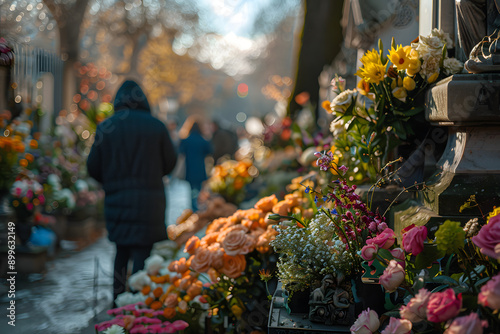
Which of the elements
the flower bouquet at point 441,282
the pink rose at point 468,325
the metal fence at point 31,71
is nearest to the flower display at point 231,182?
the metal fence at point 31,71

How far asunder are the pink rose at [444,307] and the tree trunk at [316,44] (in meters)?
7.38

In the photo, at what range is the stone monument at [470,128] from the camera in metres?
2.31

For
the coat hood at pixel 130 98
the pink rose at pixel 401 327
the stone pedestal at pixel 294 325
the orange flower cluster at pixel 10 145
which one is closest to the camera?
the pink rose at pixel 401 327

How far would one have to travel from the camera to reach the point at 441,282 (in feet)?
6.00

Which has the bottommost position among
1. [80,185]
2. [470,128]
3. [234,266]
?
[80,185]

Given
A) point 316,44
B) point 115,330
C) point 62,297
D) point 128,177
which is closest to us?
point 115,330

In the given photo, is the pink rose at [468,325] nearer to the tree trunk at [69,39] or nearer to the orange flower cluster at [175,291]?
the orange flower cluster at [175,291]

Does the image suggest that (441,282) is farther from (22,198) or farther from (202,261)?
(22,198)

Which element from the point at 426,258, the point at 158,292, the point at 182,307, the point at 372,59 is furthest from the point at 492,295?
the point at 158,292

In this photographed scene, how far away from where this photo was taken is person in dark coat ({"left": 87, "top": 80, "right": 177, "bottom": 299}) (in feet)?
15.3

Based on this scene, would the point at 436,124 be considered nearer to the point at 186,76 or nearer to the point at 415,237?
the point at 415,237

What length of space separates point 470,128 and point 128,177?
309cm

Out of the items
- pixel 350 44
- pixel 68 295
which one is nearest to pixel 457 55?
pixel 350 44

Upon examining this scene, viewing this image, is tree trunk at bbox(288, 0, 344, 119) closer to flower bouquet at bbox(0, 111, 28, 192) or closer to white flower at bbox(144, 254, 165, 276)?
flower bouquet at bbox(0, 111, 28, 192)
